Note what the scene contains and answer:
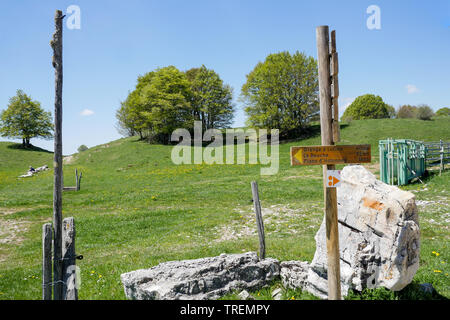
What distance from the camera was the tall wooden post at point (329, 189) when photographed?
5.11 meters

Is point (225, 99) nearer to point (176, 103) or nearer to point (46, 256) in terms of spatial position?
point (176, 103)

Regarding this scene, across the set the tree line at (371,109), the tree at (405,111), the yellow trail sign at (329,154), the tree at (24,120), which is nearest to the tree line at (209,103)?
the tree at (24,120)

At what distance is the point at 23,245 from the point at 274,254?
10.6 metres

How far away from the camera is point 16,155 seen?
185 feet

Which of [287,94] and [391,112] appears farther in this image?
[391,112]

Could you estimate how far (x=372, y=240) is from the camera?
18.0ft

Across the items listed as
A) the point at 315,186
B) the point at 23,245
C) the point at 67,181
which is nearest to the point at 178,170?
the point at 67,181

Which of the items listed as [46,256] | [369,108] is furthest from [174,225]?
[369,108]

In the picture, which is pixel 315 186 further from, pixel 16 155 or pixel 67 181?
pixel 16 155

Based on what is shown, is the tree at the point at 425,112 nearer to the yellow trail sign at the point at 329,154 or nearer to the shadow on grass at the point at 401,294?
the shadow on grass at the point at 401,294

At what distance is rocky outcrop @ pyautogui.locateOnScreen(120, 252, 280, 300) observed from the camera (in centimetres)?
551

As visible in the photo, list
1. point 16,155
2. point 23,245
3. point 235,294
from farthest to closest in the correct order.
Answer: point 16,155 → point 23,245 → point 235,294

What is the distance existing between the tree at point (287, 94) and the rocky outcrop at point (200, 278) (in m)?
44.6

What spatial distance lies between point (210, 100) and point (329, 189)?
55.9 meters
